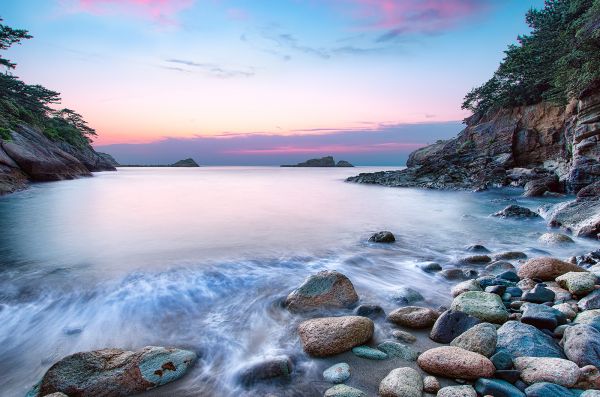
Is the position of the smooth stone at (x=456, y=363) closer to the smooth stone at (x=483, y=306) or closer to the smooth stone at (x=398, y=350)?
the smooth stone at (x=398, y=350)

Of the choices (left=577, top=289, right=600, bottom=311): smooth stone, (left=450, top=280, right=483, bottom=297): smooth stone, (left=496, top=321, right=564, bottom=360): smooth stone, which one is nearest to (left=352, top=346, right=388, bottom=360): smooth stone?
(left=496, top=321, right=564, bottom=360): smooth stone

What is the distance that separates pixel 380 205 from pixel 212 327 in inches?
626

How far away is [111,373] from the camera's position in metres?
3.01

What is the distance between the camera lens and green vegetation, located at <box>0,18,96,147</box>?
25000 millimetres

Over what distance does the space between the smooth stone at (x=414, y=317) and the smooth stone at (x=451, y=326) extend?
0.55 ft

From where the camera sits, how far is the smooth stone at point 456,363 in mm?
2871

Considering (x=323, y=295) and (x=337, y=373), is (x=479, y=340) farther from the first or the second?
(x=323, y=295)

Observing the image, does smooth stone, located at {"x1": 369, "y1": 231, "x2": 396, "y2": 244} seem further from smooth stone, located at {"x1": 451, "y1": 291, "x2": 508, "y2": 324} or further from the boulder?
the boulder

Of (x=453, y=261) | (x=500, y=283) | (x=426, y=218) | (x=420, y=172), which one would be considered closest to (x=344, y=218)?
(x=426, y=218)

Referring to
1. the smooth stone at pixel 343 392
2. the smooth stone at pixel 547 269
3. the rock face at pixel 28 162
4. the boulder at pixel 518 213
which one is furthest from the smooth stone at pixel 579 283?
the rock face at pixel 28 162

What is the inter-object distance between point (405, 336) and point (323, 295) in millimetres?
1307

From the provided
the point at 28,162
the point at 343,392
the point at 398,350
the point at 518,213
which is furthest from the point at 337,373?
the point at 28,162

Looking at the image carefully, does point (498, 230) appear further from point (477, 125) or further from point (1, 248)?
point (477, 125)

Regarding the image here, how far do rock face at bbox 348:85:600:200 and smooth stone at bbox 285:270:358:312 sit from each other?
17362 mm
